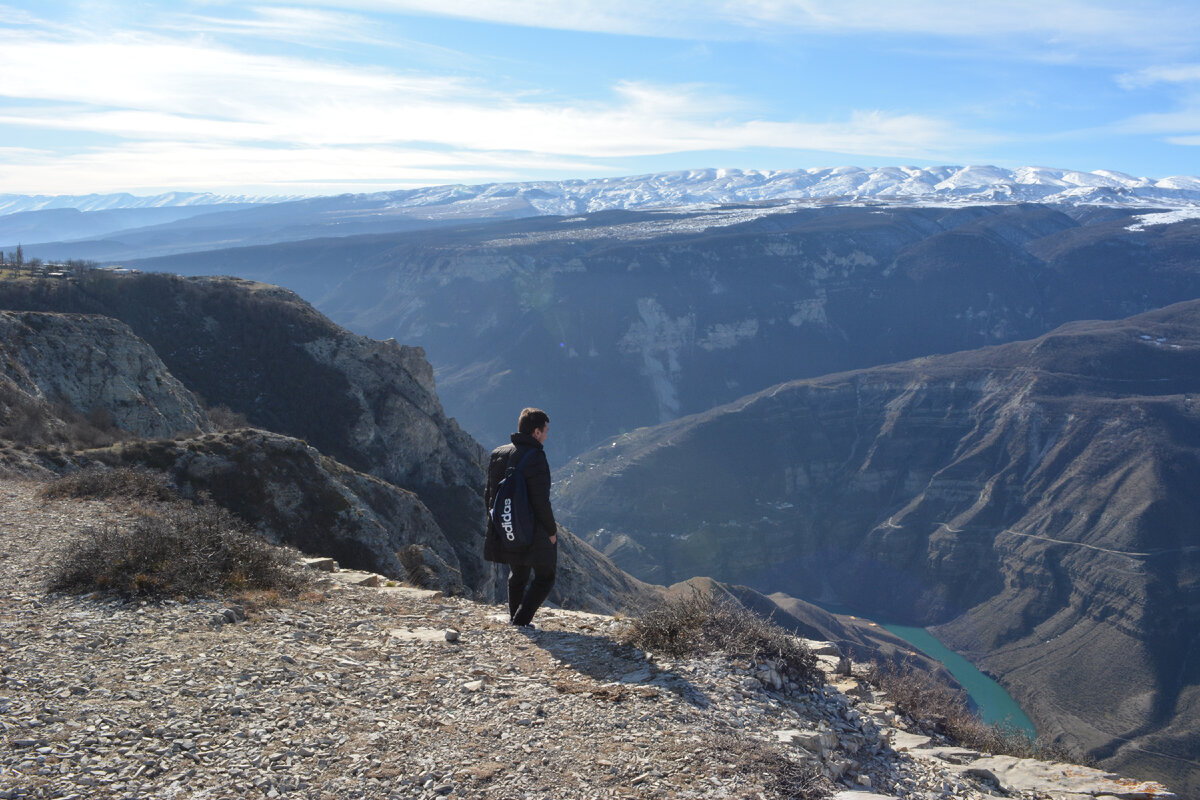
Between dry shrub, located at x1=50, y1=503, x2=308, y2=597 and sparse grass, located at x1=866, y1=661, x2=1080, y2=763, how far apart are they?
292 inches

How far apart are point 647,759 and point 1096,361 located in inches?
5835

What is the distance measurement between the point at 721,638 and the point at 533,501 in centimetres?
245

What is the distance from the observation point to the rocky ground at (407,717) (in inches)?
213

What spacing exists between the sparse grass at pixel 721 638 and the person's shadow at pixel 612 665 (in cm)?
28

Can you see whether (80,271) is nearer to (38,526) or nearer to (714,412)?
(38,526)

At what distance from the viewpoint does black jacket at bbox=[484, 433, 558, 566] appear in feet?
26.2

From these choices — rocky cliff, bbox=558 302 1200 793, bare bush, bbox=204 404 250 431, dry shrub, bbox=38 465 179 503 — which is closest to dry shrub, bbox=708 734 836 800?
dry shrub, bbox=38 465 179 503

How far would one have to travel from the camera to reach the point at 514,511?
26.2ft

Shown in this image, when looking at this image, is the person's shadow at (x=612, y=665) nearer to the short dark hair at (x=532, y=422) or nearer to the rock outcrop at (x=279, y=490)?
the short dark hair at (x=532, y=422)

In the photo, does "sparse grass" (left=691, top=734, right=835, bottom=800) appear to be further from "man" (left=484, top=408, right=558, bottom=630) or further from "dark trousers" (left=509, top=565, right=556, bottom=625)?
"dark trousers" (left=509, top=565, right=556, bottom=625)

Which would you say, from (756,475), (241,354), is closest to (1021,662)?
(756,475)

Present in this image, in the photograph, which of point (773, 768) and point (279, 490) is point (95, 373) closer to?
point (279, 490)

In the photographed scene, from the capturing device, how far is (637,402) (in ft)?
591

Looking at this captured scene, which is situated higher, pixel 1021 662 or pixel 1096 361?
pixel 1096 361
